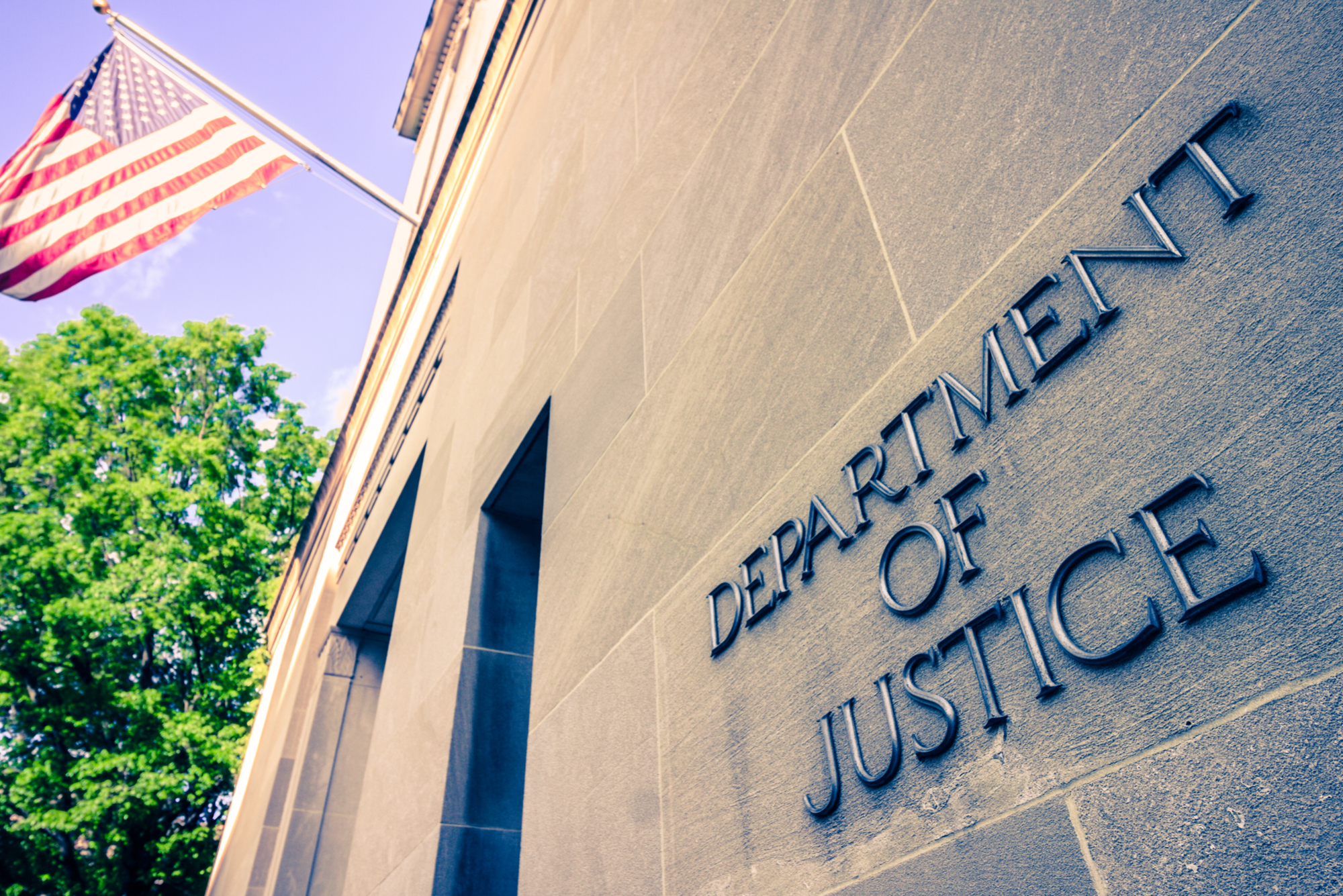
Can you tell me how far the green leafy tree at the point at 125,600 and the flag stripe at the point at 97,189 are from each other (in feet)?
38.0

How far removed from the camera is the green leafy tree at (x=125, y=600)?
691 inches

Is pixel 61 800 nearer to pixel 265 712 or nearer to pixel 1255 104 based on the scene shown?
pixel 265 712

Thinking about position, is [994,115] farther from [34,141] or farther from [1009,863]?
[34,141]

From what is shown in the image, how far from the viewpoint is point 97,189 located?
9086 mm

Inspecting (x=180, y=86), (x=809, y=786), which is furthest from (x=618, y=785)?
(x=180, y=86)

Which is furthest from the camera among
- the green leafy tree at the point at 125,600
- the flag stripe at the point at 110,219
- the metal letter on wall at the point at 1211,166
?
the green leafy tree at the point at 125,600

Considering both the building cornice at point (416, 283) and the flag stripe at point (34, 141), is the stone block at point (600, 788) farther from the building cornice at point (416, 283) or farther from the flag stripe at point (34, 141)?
the flag stripe at point (34, 141)

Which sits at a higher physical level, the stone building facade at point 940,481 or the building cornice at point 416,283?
the building cornice at point 416,283

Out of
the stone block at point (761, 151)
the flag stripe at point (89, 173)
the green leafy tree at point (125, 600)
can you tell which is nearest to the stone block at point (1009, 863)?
the stone block at point (761, 151)

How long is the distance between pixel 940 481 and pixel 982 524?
190mm

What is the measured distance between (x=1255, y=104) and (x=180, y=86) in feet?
39.2

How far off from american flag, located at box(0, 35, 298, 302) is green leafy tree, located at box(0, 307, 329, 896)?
11.6 m

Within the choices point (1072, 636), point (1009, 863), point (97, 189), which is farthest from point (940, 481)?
point (97, 189)

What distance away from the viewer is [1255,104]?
171 centimetres
